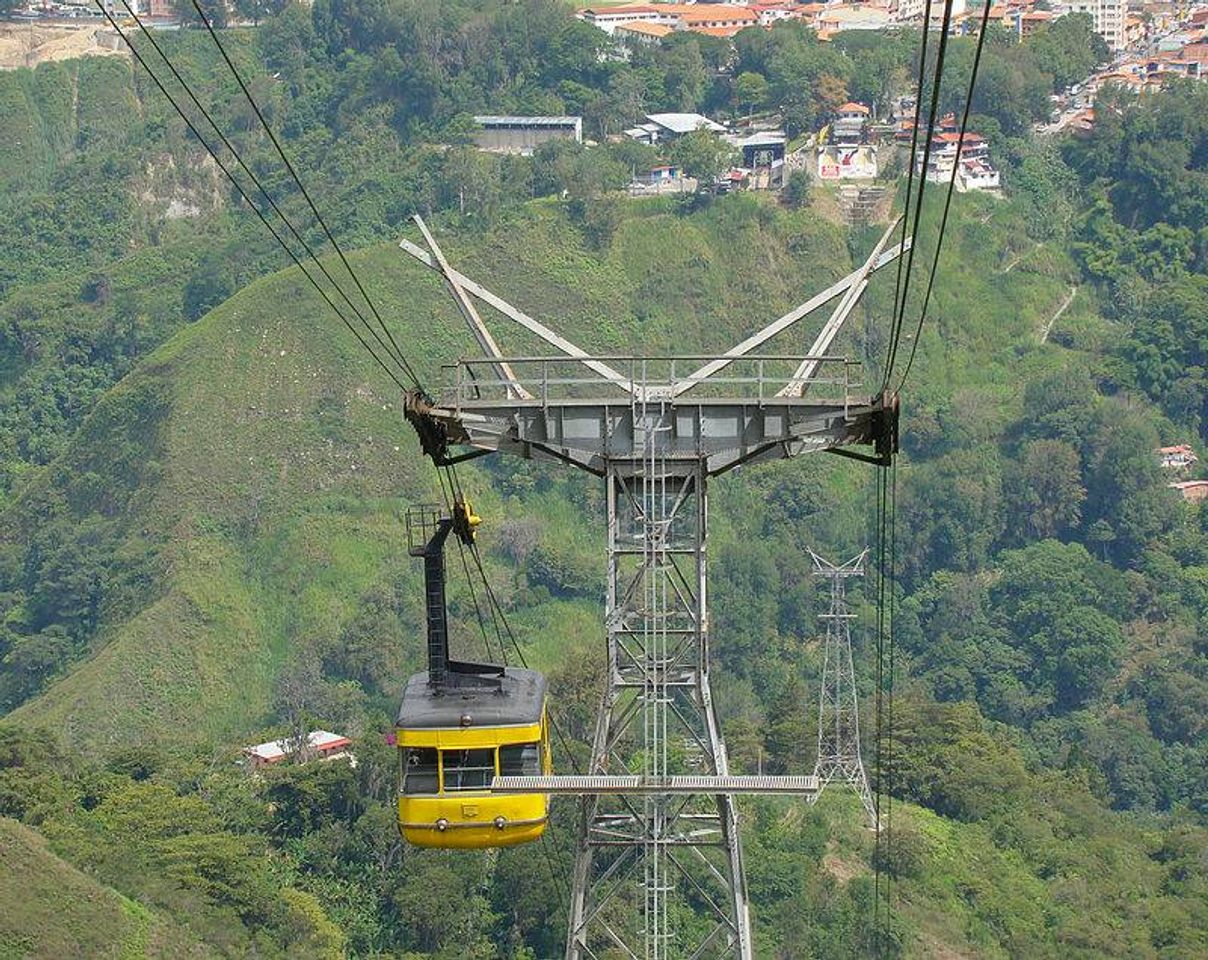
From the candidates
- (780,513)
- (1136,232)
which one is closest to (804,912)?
(780,513)

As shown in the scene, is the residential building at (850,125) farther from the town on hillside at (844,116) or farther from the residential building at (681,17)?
the residential building at (681,17)

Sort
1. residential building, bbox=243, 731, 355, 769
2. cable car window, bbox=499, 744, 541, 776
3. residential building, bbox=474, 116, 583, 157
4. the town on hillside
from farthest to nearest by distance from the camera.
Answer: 1. residential building, bbox=474, 116, 583, 157
2. the town on hillside
3. residential building, bbox=243, 731, 355, 769
4. cable car window, bbox=499, 744, 541, 776

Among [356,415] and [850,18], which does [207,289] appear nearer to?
[356,415]

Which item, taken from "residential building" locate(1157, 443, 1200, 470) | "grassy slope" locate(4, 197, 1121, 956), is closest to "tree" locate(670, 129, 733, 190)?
"grassy slope" locate(4, 197, 1121, 956)

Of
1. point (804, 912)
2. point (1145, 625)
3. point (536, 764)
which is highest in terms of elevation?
point (536, 764)

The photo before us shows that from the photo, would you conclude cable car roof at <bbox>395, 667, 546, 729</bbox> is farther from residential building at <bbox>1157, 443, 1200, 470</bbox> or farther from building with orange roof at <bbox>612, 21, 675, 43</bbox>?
building with orange roof at <bbox>612, 21, 675, 43</bbox>

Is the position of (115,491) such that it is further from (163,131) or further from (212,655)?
(163,131)

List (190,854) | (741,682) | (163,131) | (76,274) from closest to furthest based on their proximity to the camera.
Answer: (190,854)
(741,682)
(76,274)
(163,131)
